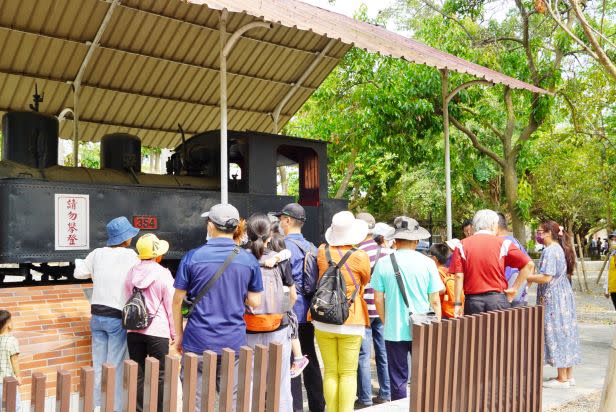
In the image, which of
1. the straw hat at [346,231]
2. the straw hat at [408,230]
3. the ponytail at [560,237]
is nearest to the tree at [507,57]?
the ponytail at [560,237]

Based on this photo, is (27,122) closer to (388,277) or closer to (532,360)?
(388,277)

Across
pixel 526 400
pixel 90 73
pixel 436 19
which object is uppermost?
pixel 436 19

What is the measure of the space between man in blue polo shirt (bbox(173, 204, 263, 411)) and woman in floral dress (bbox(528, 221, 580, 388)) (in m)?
3.18

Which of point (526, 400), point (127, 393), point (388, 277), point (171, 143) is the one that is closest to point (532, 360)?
point (526, 400)

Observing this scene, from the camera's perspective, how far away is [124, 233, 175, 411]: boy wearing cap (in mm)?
4125

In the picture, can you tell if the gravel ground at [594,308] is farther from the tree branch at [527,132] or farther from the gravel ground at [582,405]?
the gravel ground at [582,405]

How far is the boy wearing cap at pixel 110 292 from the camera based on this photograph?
14.6ft

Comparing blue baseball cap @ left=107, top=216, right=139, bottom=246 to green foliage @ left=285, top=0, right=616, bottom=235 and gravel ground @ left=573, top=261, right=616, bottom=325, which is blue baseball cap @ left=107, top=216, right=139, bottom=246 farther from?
gravel ground @ left=573, top=261, right=616, bottom=325

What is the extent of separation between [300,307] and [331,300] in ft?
2.00

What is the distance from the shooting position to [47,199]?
6723mm

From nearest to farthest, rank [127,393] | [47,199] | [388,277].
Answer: [127,393], [388,277], [47,199]

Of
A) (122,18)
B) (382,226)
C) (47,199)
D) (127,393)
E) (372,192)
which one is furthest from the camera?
(372,192)

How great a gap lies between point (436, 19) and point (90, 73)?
24.4ft

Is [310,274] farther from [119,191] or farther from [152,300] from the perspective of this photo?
[119,191]
